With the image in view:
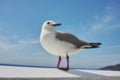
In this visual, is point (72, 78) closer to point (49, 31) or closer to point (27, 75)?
point (27, 75)

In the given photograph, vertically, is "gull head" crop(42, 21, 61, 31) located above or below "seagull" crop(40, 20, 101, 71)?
above

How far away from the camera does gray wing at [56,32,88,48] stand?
6.02 feet

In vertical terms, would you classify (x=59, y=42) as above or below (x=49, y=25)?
below

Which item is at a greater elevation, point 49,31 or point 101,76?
point 49,31

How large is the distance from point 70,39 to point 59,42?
113mm

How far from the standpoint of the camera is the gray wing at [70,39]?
183cm

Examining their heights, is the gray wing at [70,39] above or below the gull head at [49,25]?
below

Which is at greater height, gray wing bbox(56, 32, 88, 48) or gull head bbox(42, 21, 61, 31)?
gull head bbox(42, 21, 61, 31)

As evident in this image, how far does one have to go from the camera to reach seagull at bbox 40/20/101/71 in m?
1.78

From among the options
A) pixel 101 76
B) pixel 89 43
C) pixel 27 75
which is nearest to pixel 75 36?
pixel 89 43

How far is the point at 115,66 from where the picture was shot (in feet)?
→ 7.18

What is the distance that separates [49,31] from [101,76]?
0.49 meters

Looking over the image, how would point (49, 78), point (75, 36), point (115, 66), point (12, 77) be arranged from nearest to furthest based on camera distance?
point (12, 77) → point (49, 78) → point (75, 36) → point (115, 66)

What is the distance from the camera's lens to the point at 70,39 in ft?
6.19
